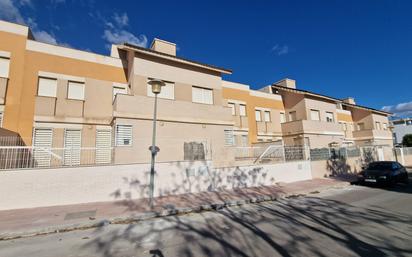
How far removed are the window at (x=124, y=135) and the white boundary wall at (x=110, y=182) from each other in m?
2.26

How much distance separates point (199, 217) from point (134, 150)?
6367 millimetres

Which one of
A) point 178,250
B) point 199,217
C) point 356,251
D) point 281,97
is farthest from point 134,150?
point 281,97

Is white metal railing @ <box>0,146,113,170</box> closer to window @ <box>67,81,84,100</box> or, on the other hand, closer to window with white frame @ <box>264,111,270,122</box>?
window @ <box>67,81,84,100</box>

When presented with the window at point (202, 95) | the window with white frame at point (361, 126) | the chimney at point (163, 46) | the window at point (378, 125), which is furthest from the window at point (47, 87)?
the window at point (378, 125)

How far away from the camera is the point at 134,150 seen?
12.0m

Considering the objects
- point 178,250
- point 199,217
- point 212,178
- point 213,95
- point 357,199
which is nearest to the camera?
point 178,250

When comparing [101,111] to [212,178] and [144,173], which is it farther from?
[212,178]

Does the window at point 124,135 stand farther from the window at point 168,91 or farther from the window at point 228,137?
the window at point 228,137

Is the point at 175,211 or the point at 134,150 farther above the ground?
the point at 134,150

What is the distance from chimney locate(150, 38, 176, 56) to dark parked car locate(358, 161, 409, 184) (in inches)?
618

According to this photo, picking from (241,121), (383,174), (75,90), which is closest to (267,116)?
(241,121)

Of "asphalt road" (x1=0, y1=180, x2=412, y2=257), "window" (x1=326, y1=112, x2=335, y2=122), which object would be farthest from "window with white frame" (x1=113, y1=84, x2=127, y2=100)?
"window" (x1=326, y1=112, x2=335, y2=122)

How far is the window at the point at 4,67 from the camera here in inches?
480

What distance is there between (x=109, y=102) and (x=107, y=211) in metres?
8.88
